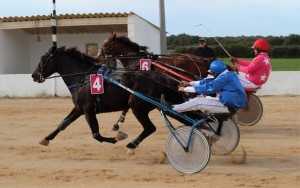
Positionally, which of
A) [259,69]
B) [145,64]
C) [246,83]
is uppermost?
[145,64]

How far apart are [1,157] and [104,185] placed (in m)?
2.71

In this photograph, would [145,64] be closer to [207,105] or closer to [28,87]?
[207,105]

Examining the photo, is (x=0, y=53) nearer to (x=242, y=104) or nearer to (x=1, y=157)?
(x=1, y=157)

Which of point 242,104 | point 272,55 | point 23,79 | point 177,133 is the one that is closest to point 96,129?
point 177,133

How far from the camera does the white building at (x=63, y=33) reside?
19.6 metres

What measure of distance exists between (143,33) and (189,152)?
12.8 metres

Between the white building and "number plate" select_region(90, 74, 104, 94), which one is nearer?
"number plate" select_region(90, 74, 104, 94)

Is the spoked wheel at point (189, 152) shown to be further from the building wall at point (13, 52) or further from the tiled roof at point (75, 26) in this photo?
the building wall at point (13, 52)

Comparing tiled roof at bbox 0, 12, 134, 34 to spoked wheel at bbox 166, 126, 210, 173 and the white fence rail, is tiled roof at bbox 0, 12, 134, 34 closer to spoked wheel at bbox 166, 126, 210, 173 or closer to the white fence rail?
the white fence rail

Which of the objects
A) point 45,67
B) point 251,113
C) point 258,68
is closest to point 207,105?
point 258,68

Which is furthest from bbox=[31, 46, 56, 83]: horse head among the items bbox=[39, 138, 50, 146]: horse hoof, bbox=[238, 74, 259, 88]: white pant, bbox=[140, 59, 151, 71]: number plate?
bbox=[238, 74, 259, 88]: white pant

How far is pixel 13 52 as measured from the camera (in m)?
22.1

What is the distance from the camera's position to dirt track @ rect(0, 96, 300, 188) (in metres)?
6.88

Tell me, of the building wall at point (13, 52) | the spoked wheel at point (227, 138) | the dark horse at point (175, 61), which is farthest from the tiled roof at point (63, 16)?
the spoked wheel at point (227, 138)
